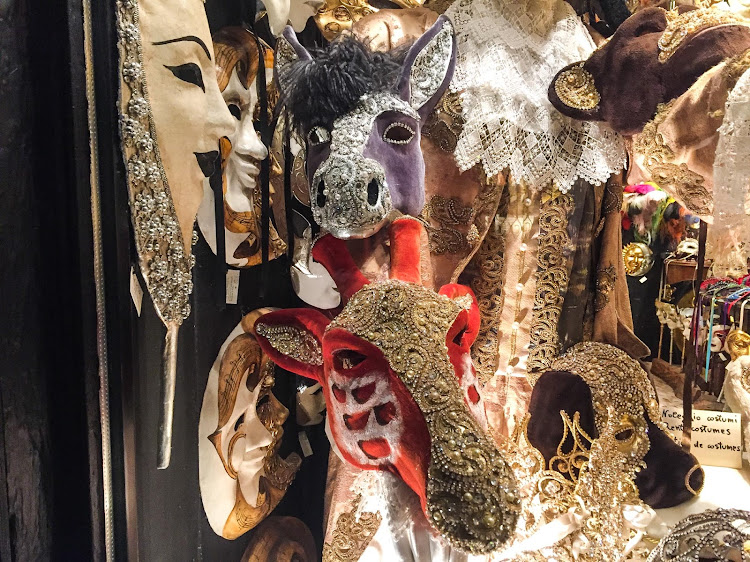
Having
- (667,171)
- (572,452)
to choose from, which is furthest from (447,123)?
(572,452)

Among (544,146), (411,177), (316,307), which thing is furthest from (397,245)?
(544,146)

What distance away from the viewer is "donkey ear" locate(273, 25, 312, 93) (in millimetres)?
778

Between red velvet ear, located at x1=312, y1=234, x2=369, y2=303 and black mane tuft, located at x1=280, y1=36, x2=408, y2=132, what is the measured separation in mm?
148

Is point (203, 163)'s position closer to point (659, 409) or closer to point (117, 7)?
point (117, 7)

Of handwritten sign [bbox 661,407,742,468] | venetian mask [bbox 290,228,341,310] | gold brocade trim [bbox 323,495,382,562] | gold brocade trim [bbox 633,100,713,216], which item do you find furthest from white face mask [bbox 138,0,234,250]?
handwritten sign [bbox 661,407,742,468]

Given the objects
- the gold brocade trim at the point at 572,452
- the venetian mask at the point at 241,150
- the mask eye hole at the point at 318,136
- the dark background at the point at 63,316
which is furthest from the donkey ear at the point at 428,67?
the gold brocade trim at the point at 572,452

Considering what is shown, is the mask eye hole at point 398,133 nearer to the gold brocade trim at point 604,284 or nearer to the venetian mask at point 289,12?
the venetian mask at point 289,12

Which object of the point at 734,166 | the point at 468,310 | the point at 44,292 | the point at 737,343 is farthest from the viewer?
the point at 737,343

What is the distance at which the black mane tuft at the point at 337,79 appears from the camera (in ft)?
2.31

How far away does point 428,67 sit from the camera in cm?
76

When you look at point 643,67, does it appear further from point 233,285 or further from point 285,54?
point 233,285

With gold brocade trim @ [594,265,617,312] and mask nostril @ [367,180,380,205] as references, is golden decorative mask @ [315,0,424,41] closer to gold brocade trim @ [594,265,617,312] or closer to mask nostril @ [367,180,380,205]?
mask nostril @ [367,180,380,205]

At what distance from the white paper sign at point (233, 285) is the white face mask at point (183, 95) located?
0.14 m

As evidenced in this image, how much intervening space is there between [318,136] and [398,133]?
0.32 feet
